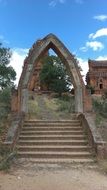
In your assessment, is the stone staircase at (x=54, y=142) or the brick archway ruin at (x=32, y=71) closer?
the stone staircase at (x=54, y=142)

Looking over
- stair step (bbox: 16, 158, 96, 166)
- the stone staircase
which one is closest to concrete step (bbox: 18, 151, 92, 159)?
the stone staircase

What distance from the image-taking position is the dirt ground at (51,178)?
8.12 m

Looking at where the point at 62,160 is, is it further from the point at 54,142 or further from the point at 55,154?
the point at 54,142

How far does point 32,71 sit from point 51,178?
7.36m

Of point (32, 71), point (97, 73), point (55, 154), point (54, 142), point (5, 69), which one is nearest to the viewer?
point (55, 154)

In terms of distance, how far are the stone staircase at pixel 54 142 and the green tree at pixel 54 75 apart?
72.8 ft

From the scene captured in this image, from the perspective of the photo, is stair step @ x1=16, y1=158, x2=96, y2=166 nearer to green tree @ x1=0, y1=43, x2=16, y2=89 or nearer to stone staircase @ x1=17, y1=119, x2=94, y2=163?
stone staircase @ x1=17, y1=119, x2=94, y2=163

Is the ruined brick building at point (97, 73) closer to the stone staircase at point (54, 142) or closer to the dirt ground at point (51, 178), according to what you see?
the stone staircase at point (54, 142)

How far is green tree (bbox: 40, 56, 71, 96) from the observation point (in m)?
37.2

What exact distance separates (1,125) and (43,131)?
73.7 inches

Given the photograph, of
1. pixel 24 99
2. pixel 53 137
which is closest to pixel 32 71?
pixel 24 99

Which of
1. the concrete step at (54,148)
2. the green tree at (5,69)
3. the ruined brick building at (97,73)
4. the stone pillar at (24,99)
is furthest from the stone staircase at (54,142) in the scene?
the ruined brick building at (97,73)

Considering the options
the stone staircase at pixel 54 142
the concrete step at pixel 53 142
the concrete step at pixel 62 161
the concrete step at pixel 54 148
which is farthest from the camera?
the concrete step at pixel 53 142

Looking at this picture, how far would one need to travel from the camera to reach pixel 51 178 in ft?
29.3
